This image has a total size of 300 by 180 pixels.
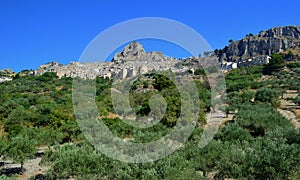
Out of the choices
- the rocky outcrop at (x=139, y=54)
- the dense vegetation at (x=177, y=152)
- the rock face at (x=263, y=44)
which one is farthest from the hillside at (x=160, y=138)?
the rock face at (x=263, y=44)

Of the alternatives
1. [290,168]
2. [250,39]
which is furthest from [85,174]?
[250,39]

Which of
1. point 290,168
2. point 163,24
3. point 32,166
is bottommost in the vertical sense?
point 32,166

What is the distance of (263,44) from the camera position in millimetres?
141625

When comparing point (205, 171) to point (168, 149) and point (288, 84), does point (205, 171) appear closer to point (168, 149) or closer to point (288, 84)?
point (168, 149)

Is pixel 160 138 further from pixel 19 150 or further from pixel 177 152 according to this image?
pixel 19 150

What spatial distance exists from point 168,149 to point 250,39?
145178mm

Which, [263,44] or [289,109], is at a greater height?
[263,44]

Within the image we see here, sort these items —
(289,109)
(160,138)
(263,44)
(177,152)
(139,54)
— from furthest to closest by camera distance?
1. (263,44)
2. (139,54)
3. (289,109)
4. (160,138)
5. (177,152)

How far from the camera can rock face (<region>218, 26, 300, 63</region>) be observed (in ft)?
443

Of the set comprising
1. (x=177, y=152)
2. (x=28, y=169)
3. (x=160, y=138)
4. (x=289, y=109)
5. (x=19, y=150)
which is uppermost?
(x=289, y=109)

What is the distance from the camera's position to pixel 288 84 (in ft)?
178

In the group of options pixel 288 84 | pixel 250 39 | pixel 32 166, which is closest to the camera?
pixel 32 166

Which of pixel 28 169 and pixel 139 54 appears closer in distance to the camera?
pixel 28 169

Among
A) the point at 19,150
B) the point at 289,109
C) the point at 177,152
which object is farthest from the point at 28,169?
the point at 289,109
